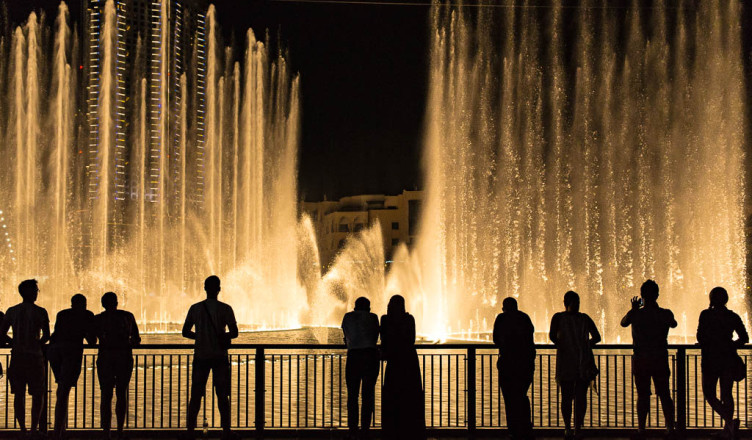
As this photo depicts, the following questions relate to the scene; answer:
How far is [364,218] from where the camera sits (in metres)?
104

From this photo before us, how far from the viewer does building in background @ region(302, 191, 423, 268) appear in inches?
A: 3836

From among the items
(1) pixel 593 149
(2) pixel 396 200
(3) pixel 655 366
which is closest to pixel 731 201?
(1) pixel 593 149

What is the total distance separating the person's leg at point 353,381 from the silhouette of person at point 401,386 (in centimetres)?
57

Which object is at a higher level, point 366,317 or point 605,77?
point 605,77

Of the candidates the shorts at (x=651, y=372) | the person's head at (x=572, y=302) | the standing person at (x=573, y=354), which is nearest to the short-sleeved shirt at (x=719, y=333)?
the shorts at (x=651, y=372)

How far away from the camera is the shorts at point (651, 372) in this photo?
8.73m

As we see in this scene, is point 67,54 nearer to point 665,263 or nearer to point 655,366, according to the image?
point 665,263

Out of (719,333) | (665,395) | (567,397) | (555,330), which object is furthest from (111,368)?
(719,333)

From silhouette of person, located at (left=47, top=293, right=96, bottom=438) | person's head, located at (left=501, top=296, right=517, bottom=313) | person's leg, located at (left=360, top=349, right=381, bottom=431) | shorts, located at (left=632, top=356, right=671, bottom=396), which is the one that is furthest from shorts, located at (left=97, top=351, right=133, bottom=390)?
shorts, located at (left=632, top=356, right=671, bottom=396)

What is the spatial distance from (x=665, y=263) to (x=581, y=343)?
887 inches

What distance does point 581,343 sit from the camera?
28.1 ft

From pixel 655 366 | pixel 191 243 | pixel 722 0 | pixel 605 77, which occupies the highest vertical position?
pixel 722 0

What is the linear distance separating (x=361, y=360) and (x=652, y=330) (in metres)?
2.95

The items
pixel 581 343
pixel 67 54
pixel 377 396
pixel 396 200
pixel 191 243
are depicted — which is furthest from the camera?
pixel 396 200
